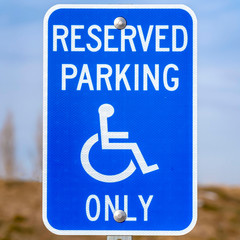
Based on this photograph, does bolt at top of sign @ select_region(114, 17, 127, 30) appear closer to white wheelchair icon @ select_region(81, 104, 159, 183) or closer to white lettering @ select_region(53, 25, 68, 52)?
white lettering @ select_region(53, 25, 68, 52)

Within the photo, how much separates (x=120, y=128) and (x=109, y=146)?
3.1 inches

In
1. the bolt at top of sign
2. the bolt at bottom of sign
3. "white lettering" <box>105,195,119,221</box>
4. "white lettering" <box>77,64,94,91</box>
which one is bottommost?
the bolt at bottom of sign

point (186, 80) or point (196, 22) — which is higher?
point (196, 22)

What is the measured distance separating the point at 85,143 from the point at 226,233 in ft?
33.0

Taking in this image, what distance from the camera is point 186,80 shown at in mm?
2199

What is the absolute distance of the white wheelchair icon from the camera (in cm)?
217

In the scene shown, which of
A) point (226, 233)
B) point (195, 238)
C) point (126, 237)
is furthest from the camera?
point (226, 233)

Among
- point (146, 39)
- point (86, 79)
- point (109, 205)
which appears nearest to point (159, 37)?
point (146, 39)

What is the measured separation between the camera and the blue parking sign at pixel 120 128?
7.11 feet

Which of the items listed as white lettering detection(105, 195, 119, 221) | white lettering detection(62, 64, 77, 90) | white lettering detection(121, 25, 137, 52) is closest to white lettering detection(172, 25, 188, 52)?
white lettering detection(121, 25, 137, 52)

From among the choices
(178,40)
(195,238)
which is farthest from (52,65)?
(195,238)

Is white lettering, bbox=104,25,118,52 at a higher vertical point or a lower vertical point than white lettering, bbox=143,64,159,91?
higher

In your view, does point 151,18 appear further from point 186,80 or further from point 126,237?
point 126,237

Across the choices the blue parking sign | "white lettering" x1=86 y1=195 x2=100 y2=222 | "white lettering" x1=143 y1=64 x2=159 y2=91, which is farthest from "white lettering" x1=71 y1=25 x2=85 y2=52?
"white lettering" x1=86 y1=195 x2=100 y2=222
